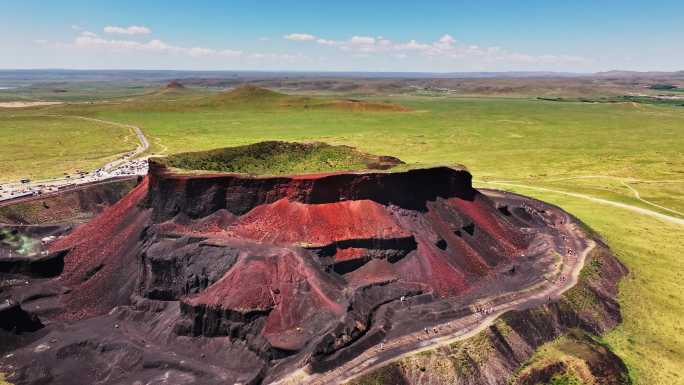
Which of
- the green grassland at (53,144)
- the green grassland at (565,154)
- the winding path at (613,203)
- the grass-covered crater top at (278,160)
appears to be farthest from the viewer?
the green grassland at (53,144)

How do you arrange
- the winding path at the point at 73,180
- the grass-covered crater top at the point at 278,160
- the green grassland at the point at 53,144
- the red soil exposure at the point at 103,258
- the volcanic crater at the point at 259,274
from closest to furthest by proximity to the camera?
the volcanic crater at the point at 259,274 → the red soil exposure at the point at 103,258 → the grass-covered crater top at the point at 278,160 → the winding path at the point at 73,180 → the green grassland at the point at 53,144

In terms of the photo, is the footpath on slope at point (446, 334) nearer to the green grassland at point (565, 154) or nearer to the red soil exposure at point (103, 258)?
the green grassland at point (565, 154)

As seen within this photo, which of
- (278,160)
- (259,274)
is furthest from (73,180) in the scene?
(259,274)

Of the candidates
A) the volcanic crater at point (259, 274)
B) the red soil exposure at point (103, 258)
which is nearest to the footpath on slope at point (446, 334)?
the volcanic crater at point (259, 274)

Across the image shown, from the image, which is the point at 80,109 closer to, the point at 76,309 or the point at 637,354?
the point at 76,309

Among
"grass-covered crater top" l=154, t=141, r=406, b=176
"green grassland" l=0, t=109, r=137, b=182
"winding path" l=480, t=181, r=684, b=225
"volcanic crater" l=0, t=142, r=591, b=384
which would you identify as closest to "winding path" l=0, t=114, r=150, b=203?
"green grassland" l=0, t=109, r=137, b=182

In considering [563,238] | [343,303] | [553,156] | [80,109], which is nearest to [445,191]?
[563,238]

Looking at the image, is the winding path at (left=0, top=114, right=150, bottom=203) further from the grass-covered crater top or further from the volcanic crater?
the grass-covered crater top

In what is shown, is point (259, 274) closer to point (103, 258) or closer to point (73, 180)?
point (103, 258)
